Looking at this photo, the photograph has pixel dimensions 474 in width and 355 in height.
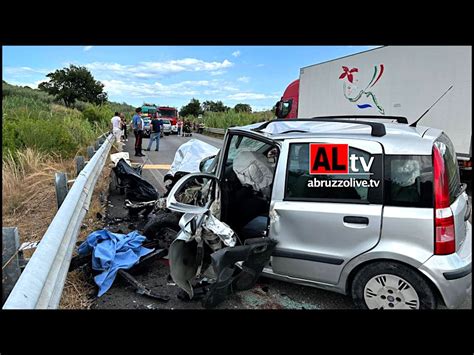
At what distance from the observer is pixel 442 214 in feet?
8.65

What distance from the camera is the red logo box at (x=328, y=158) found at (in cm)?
300

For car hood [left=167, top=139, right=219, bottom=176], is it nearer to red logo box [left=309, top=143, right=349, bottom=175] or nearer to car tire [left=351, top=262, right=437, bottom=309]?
red logo box [left=309, top=143, right=349, bottom=175]

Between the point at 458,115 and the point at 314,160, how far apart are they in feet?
19.8

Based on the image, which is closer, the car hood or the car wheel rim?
the car wheel rim

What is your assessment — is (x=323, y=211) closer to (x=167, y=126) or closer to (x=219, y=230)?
(x=219, y=230)

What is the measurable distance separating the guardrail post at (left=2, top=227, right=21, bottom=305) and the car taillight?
3.22m

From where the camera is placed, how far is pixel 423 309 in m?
2.68

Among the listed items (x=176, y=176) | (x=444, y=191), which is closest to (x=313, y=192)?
(x=444, y=191)

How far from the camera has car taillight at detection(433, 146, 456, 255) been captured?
262 cm

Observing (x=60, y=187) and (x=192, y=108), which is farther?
(x=192, y=108)

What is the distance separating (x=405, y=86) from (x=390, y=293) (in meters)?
7.45

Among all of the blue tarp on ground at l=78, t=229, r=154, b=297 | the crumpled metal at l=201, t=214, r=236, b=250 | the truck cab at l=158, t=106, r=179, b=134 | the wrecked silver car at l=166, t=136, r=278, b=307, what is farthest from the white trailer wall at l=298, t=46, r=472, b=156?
the truck cab at l=158, t=106, r=179, b=134

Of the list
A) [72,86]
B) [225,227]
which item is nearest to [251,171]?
[225,227]
